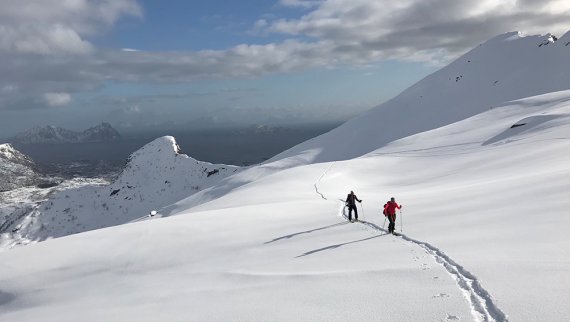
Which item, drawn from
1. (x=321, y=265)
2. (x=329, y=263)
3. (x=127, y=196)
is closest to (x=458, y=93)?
(x=127, y=196)

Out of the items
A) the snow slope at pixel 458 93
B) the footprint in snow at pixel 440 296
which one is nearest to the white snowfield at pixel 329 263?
the footprint in snow at pixel 440 296

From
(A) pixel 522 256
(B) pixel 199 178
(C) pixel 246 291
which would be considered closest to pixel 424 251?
(A) pixel 522 256

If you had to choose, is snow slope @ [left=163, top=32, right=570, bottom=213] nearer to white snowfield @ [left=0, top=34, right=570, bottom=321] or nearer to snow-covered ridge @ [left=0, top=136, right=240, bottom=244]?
snow-covered ridge @ [left=0, top=136, right=240, bottom=244]

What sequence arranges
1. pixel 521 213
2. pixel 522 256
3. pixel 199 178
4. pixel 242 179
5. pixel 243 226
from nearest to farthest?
pixel 522 256 → pixel 521 213 → pixel 243 226 → pixel 242 179 → pixel 199 178

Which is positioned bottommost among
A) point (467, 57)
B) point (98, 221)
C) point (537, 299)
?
point (98, 221)

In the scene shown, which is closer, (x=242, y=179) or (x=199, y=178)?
(x=242, y=179)

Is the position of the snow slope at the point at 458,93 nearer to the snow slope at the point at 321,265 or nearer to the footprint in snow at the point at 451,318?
the snow slope at the point at 321,265

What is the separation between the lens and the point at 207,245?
19797mm

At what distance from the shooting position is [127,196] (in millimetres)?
177625

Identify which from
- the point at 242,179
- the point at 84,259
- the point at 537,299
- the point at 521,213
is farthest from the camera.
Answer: the point at 242,179

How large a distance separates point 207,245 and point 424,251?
10468 mm

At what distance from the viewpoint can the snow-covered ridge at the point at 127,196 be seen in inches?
6309

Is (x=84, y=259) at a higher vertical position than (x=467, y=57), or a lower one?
lower

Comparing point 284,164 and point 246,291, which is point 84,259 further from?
point 284,164
